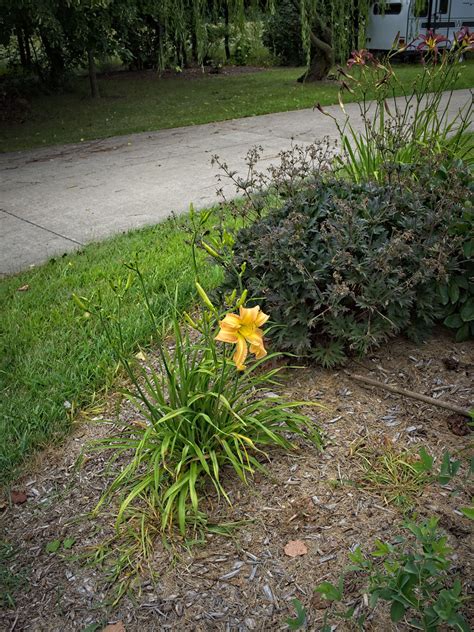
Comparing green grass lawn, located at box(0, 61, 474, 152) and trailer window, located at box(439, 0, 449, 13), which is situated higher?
trailer window, located at box(439, 0, 449, 13)

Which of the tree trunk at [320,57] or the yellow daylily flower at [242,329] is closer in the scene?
the yellow daylily flower at [242,329]

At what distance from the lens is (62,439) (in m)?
2.92

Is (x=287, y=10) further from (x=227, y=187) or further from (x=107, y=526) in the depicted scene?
(x=107, y=526)

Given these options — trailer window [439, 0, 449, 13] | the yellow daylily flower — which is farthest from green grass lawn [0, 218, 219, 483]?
trailer window [439, 0, 449, 13]

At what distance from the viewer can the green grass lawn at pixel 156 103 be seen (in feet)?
35.7

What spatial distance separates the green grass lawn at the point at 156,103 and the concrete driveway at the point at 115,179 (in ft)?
2.78

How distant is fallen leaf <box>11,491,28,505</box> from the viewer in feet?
8.49

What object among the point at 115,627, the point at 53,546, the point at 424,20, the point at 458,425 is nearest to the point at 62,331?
the point at 53,546

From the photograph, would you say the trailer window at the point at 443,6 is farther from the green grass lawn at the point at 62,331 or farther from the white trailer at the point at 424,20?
the green grass lawn at the point at 62,331

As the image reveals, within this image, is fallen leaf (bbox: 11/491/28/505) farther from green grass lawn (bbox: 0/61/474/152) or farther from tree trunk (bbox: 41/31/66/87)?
tree trunk (bbox: 41/31/66/87)

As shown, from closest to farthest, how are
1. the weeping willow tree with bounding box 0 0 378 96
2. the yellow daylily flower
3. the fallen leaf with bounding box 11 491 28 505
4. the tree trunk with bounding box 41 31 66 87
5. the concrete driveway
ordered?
the yellow daylily flower
the fallen leaf with bounding box 11 491 28 505
the concrete driveway
the weeping willow tree with bounding box 0 0 378 96
the tree trunk with bounding box 41 31 66 87

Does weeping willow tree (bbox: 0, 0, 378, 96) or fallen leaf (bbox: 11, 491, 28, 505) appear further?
weeping willow tree (bbox: 0, 0, 378, 96)

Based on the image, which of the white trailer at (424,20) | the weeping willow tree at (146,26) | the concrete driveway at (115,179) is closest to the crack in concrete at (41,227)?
the concrete driveway at (115,179)

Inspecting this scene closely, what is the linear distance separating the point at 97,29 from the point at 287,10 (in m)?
9.11
